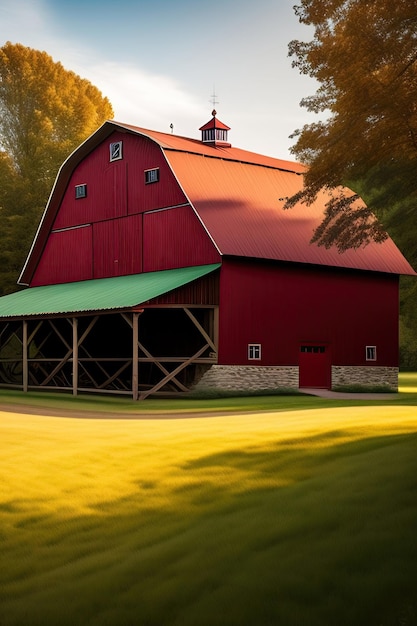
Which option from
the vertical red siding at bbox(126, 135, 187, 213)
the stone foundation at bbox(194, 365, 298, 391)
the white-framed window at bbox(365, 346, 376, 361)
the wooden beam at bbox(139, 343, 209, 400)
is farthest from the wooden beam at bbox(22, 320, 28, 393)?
the white-framed window at bbox(365, 346, 376, 361)

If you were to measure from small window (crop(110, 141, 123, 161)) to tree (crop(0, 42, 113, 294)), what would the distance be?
14615 mm

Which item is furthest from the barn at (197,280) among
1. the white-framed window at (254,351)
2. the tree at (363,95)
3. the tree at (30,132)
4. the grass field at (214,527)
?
the grass field at (214,527)

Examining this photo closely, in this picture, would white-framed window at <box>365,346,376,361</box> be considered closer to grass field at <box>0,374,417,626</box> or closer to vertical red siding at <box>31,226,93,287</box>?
vertical red siding at <box>31,226,93,287</box>

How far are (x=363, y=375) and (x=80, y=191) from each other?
14460mm

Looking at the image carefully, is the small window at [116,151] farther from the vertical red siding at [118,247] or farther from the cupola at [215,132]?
the cupola at [215,132]

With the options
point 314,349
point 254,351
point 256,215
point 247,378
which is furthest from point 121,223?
point 314,349

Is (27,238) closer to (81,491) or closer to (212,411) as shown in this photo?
(212,411)

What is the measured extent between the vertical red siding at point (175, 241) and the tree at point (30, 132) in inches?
679

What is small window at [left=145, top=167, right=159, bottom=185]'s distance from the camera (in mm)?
36781

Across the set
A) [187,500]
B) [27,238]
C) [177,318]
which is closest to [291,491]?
[187,500]

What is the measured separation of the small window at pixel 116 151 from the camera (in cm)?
3859

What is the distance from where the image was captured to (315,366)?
36906mm

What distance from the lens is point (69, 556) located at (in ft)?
34.9

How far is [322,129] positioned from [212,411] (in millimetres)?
8842
